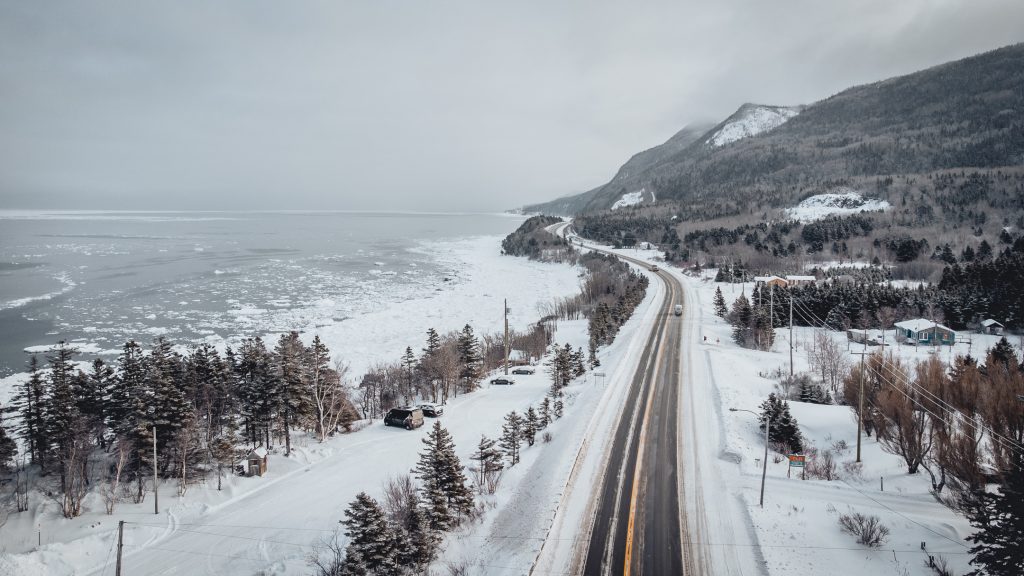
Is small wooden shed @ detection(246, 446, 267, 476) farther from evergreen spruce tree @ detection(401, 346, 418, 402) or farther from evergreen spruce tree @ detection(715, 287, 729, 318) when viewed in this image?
evergreen spruce tree @ detection(715, 287, 729, 318)

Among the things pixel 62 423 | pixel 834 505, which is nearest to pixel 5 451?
pixel 62 423

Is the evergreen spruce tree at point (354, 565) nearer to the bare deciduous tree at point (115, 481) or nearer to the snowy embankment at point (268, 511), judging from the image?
the snowy embankment at point (268, 511)

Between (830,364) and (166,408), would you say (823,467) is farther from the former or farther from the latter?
(166,408)

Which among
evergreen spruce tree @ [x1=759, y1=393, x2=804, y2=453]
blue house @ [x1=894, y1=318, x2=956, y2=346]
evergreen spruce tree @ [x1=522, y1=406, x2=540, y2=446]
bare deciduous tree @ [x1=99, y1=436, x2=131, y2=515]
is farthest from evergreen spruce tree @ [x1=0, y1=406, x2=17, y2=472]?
blue house @ [x1=894, y1=318, x2=956, y2=346]

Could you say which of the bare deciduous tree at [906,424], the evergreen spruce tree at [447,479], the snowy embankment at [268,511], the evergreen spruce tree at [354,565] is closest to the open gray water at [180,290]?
the snowy embankment at [268,511]

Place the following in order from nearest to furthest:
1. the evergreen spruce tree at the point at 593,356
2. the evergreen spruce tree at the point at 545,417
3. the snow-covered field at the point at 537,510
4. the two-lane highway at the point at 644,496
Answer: the two-lane highway at the point at 644,496
the snow-covered field at the point at 537,510
the evergreen spruce tree at the point at 545,417
the evergreen spruce tree at the point at 593,356

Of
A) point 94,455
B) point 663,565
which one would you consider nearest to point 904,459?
point 663,565
